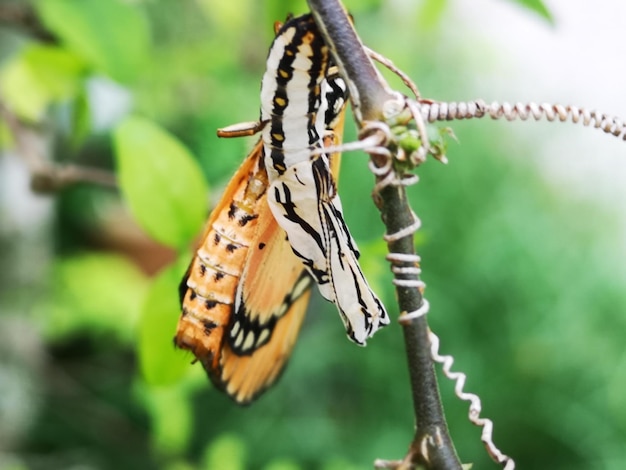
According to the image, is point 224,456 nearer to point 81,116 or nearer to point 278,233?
point 81,116

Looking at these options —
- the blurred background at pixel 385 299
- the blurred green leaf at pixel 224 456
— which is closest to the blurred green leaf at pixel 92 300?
the blurred background at pixel 385 299

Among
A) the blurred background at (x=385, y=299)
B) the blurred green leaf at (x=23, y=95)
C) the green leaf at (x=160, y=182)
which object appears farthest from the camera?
the blurred background at (x=385, y=299)

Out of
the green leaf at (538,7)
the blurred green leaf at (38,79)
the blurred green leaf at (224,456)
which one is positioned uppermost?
the green leaf at (538,7)

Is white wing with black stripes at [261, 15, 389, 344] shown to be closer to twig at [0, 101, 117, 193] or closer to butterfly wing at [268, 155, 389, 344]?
butterfly wing at [268, 155, 389, 344]

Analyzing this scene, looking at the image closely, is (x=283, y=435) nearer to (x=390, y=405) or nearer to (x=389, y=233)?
(x=390, y=405)

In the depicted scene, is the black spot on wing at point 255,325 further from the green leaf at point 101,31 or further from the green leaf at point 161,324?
the green leaf at point 101,31

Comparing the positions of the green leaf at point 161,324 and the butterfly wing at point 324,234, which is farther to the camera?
the green leaf at point 161,324

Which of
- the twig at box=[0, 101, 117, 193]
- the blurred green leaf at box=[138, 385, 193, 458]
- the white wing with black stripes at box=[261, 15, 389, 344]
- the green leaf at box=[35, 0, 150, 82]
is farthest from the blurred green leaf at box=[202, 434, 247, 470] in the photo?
the white wing with black stripes at box=[261, 15, 389, 344]

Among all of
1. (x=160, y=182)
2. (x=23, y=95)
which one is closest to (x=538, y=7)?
(x=160, y=182)
